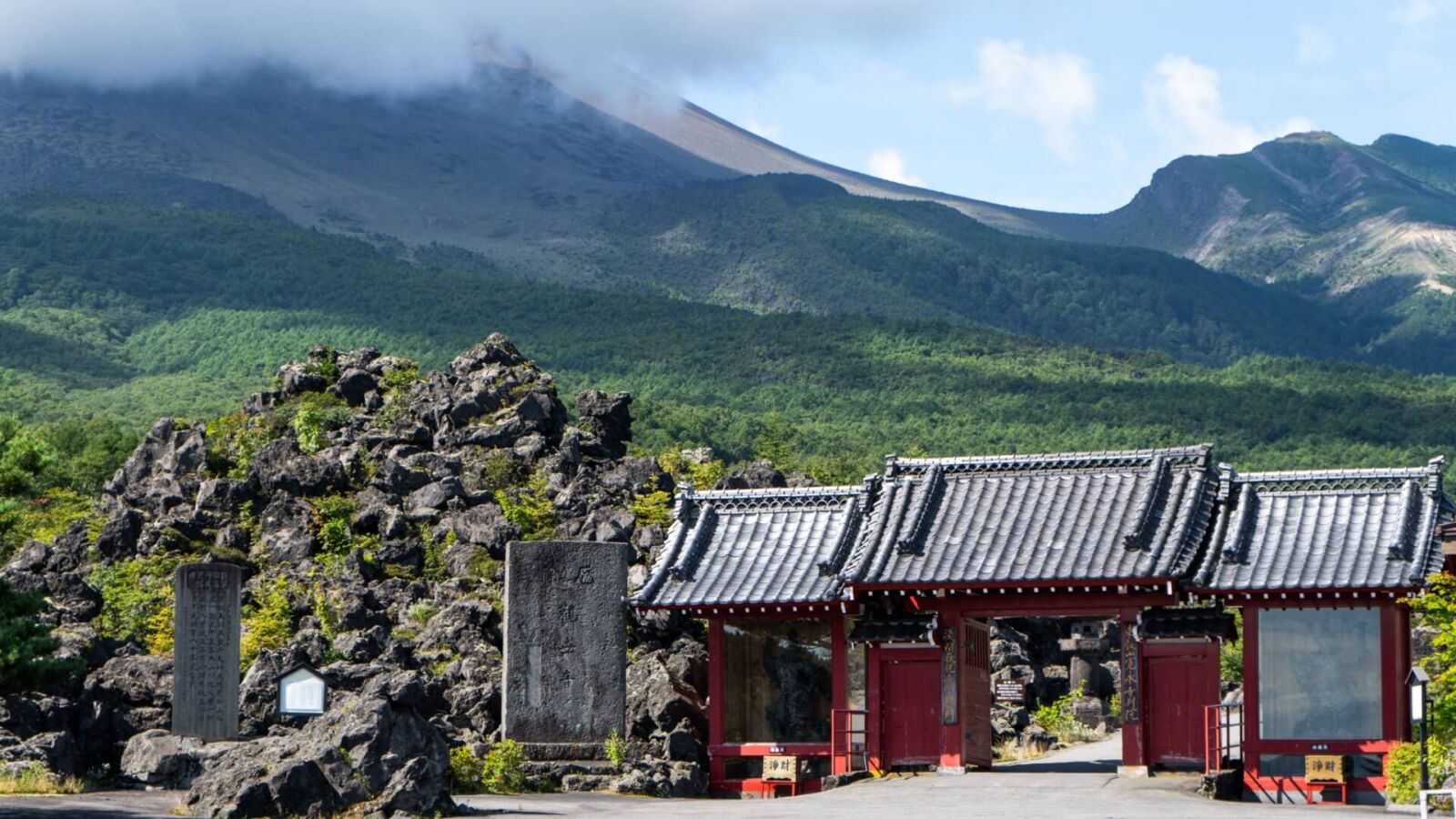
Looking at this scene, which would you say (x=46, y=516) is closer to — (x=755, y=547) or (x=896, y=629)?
(x=755, y=547)

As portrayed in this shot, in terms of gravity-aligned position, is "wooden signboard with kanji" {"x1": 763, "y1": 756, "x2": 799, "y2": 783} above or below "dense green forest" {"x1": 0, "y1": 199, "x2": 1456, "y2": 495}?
below

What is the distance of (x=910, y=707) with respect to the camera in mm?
39750

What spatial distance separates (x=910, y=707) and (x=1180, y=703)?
15.6 ft

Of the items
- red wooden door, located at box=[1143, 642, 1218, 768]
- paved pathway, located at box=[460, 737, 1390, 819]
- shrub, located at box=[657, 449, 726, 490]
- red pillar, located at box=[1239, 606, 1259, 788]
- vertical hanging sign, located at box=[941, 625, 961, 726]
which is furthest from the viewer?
shrub, located at box=[657, 449, 726, 490]

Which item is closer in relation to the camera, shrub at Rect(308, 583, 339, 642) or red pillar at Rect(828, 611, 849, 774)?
red pillar at Rect(828, 611, 849, 774)

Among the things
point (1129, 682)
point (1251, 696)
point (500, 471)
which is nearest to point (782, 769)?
point (1129, 682)

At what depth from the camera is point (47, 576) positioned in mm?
55094

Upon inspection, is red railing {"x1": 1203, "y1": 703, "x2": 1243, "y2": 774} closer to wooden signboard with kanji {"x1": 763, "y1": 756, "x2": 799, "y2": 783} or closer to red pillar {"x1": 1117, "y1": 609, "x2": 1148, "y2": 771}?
red pillar {"x1": 1117, "y1": 609, "x2": 1148, "y2": 771}

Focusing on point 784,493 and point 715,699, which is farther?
point 784,493

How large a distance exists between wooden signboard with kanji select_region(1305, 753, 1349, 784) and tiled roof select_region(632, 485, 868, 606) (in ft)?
27.3

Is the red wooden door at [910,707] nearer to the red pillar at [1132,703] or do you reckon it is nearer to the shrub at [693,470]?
the red pillar at [1132,703]

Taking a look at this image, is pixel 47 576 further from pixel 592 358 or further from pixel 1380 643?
pixel 592 358

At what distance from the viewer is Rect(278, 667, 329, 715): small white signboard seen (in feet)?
125

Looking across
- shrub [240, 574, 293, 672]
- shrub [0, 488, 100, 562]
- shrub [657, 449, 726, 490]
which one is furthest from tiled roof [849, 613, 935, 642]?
shrub [0, 488, 100, 562]
